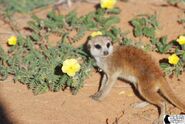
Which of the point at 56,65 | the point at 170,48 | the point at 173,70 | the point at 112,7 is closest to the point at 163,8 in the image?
the point at 112,7

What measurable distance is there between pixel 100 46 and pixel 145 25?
1186mm

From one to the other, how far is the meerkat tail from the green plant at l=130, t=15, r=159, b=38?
1379mm

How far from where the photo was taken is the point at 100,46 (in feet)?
18.7

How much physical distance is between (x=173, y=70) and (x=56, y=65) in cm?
131

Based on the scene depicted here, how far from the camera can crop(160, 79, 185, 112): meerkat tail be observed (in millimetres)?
5008

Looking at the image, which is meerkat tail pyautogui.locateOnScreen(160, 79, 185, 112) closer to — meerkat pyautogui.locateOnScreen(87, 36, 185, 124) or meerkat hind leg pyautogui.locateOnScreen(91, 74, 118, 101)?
meerkat pyautogui.locateOnScreen(87, 36, 185, 124)

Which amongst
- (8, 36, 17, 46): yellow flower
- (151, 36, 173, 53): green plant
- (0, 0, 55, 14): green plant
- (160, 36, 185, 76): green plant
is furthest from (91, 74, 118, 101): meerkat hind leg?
(0, 0, 55, 14): green plant

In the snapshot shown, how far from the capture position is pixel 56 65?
230 inches

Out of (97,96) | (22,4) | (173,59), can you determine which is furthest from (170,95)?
(22,4)

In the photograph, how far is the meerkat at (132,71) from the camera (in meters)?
5.15

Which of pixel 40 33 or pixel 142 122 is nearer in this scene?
pixel 142 122

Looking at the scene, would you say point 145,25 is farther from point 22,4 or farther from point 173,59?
point 22,4

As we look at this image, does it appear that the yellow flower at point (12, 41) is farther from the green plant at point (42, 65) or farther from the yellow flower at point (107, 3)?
the yellow flower at point (107, 3)

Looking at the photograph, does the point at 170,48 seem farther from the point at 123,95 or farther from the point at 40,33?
the point at 40,33
